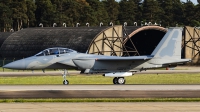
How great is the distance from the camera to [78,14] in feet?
519

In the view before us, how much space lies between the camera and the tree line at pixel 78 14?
14475 centimetres

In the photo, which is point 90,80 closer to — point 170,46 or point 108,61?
point 108,61

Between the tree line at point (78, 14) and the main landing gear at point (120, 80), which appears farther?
the tree line at point (78, 14)

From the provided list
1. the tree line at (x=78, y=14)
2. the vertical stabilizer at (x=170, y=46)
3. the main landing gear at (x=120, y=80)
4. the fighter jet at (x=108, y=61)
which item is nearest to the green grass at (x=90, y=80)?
the vertical stabilizer at (x=170, y=46)

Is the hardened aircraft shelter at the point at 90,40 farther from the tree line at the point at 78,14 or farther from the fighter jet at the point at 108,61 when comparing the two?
the fighter jet at the point at 108,61

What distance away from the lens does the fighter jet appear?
1635 inches

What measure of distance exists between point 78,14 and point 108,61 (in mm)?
115627

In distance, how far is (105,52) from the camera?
83125 millimetres

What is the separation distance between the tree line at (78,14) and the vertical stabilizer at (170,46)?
69.7 metres

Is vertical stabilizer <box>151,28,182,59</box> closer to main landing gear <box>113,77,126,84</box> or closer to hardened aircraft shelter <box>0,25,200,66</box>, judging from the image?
main landing gear <box>113,77,126,84</box>
